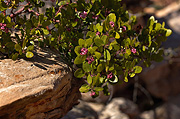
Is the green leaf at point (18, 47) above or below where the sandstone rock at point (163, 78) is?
above

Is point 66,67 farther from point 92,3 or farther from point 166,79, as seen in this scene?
point 166,79

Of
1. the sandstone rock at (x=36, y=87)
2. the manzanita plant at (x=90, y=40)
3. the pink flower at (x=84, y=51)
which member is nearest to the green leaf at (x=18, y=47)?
the manzanita plant at (x=90, y=40)

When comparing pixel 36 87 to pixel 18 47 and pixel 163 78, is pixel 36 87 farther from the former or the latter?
pixel 163 78

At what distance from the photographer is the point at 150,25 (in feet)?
6.70

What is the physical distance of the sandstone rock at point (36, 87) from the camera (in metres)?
1.59

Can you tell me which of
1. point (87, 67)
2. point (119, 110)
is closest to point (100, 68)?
point (87, 67)

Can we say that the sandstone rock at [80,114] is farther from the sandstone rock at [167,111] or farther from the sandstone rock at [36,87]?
the sandstone rock at [167,111]

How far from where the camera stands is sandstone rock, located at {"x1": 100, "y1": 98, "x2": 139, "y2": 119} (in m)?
4.35

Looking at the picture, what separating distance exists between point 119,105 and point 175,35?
2.37 m

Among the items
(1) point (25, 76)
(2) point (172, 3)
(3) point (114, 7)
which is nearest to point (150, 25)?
(3) point (114, 7)

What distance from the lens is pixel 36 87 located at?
1.65 meters

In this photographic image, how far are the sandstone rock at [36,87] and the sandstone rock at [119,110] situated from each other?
2292 mm

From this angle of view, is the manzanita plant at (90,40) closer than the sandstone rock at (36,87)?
No

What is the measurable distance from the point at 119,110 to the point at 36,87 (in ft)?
10.3
